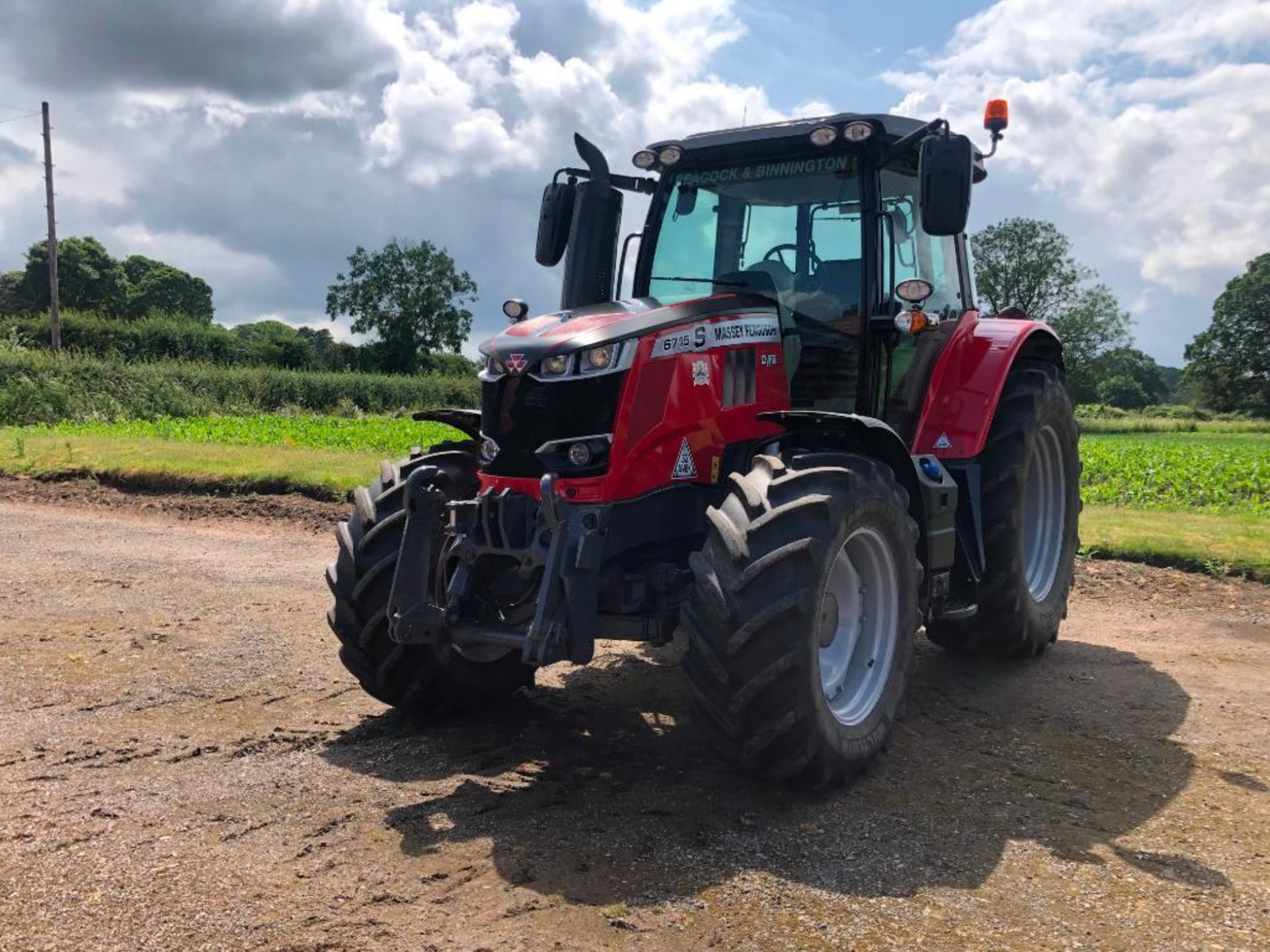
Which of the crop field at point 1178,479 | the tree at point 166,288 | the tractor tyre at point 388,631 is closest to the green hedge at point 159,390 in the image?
the crop field at point 1178,479

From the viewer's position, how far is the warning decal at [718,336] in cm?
446

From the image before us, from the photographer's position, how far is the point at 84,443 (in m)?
16.9

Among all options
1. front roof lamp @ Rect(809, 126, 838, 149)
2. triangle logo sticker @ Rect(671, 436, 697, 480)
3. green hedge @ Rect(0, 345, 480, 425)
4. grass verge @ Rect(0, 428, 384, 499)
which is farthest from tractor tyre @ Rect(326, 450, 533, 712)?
green hedge @ Rect(0, 345, 480, 425)

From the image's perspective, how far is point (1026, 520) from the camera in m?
6.79

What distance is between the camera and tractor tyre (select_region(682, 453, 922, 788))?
12.4ft

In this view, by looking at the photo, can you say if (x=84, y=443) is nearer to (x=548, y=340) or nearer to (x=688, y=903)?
(x=548, y=340)

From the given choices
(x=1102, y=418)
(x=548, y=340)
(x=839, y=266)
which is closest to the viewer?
(x=548, y=340)

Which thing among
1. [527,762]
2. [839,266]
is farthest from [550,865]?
[839,266]

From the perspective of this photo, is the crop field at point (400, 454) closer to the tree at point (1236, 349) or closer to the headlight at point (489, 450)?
the headlight at point (489, 450)

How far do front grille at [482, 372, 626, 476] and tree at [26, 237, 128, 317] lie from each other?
64.1 m

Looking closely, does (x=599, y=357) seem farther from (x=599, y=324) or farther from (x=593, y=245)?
(x=593, y=245)

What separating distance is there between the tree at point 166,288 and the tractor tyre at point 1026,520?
74097 mm

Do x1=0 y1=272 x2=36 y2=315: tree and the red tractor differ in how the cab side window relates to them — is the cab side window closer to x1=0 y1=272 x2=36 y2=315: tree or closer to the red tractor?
the red tractor

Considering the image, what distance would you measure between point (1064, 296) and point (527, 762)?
6501 cm
